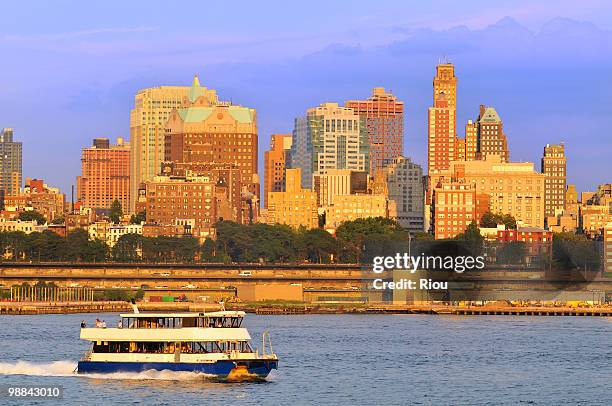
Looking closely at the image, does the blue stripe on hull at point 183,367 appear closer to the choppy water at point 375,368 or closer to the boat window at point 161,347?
the choppy water at point 375,368

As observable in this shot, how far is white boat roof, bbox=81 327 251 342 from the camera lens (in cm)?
8181

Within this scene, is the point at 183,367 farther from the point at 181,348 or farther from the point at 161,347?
the point at 161,347

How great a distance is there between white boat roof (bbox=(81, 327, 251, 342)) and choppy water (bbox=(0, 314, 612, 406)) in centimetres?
173

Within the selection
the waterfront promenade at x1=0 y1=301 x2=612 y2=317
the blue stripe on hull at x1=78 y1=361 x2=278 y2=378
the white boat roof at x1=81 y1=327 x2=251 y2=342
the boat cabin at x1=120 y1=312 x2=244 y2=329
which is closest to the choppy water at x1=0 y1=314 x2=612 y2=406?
the blue stripe on hull at x1=78 y1=361 x2=278 y2=378

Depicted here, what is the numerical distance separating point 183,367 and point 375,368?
17.0 meters

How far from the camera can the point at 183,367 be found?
82250mm

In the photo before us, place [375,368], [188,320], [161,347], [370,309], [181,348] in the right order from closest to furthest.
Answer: [181,348] → [161,347] → [188,320] → [375,368] → [370,309]

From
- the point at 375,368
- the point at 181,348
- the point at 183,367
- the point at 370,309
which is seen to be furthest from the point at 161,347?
the point at 370,309

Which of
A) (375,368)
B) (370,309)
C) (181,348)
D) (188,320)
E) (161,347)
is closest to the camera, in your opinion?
(181,348)

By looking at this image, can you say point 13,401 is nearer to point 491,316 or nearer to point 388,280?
point 491,316

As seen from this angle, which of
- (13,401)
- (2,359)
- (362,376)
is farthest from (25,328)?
(13,401)

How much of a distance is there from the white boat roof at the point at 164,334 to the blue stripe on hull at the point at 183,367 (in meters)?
1.16

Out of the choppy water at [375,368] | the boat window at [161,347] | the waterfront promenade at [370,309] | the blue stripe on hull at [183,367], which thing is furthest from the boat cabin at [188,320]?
the waterfront promenade at [370,309]

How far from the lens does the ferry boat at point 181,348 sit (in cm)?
8194
